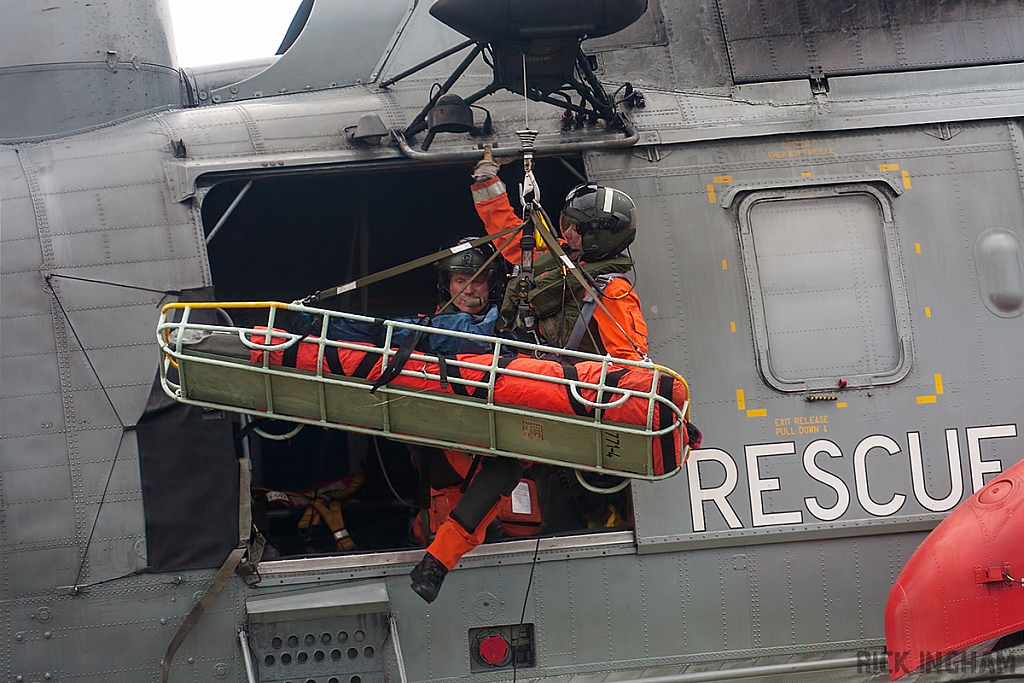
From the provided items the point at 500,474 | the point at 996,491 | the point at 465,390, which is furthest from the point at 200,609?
the point at 996,491

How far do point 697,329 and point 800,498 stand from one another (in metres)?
0.97

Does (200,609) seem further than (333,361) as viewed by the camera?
Yes

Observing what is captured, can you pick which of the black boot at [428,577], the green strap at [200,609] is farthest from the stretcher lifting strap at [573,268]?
the green strap at [200,609]

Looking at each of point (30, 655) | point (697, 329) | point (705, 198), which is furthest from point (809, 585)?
point (30, 655)

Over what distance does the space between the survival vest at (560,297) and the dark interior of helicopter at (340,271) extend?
45.5 inches

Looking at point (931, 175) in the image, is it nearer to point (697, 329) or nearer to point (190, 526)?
point (697, 329)

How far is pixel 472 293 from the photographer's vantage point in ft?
16.4

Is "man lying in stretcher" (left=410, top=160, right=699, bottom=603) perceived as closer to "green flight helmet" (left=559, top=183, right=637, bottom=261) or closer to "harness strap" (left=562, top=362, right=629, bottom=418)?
"green flight helmet" (left=559, top=183, right=637, bottom=261)

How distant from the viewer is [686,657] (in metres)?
4.81

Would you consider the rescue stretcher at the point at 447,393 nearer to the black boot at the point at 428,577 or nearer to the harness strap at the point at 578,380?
the harness strap at the point at 578,380

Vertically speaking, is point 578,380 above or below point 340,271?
below

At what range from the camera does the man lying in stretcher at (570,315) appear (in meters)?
4.42

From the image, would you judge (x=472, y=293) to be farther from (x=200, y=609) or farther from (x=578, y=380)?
(x=200, y=609)

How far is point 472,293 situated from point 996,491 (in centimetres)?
256
